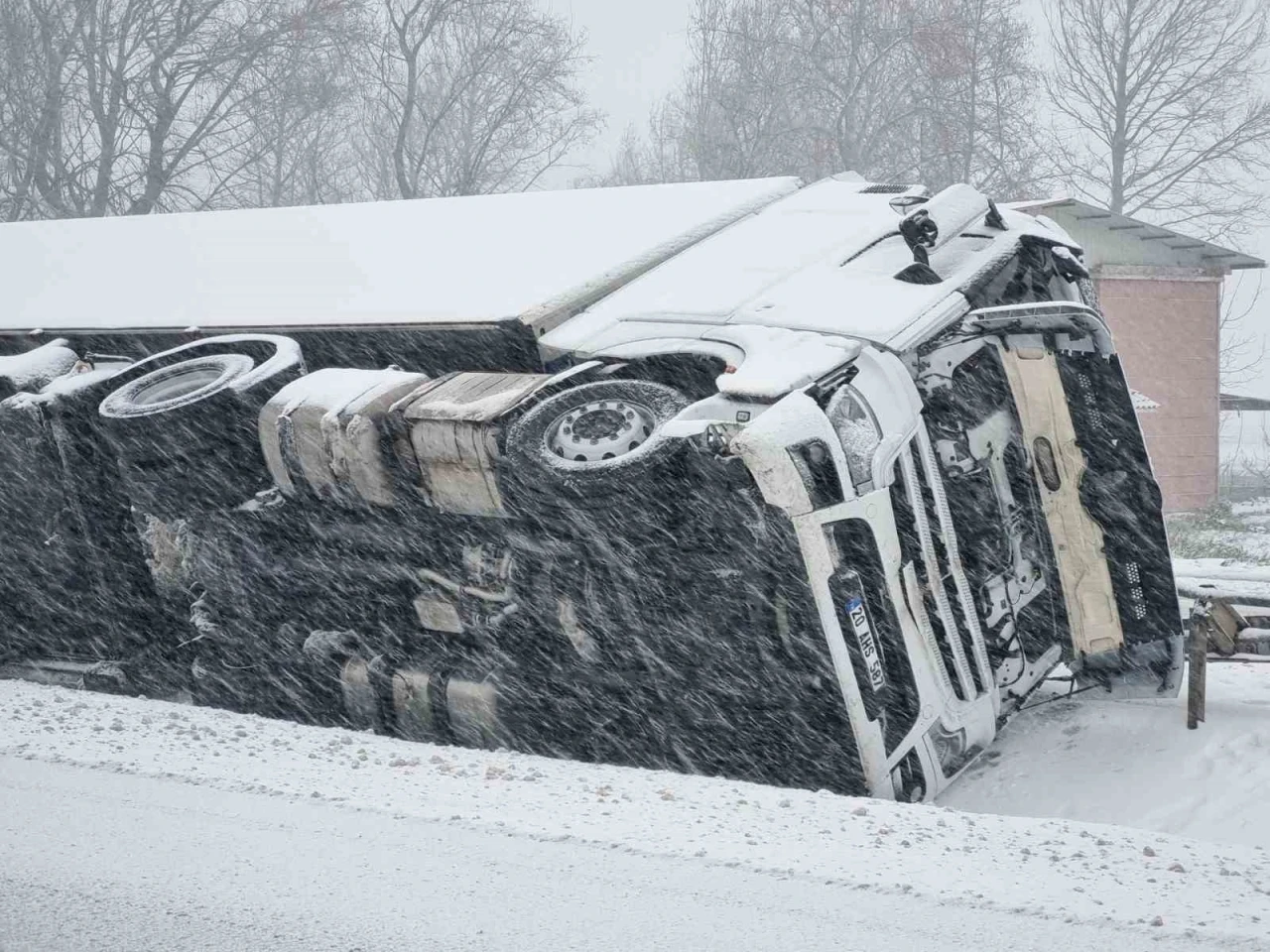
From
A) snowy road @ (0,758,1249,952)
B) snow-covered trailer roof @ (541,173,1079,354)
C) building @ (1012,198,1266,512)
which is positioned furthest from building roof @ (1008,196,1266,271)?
snowy road @ (0,758,1249,952)

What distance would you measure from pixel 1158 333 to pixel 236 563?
1683 centimetres

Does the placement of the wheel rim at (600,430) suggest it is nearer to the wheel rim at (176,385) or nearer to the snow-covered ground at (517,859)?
the snow-covered ground at (517,859)

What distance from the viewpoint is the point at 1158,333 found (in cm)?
2019

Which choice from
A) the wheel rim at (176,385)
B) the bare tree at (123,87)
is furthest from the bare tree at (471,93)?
the wheel rim at (176,385)

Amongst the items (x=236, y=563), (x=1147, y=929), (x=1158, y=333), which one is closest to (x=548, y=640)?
(x=236, y=563)

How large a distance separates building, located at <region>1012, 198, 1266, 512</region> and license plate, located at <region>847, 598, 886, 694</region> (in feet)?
49.0

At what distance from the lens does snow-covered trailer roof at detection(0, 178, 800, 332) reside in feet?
24.2

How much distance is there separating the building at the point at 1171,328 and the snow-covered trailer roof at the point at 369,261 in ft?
39.9

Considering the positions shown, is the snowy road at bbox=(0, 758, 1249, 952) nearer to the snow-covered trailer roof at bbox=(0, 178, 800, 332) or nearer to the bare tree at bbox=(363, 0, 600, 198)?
the snow-covered trailer roof at bbox=(0, 178, 800, 332)

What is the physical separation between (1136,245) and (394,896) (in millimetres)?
18554

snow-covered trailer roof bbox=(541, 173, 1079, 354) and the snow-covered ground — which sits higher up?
snow-covered trailer roof bbox=(541, 173, 1079, 354)

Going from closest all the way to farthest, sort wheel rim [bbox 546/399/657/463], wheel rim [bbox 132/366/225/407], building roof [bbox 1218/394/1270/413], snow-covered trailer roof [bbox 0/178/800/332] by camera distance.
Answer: wheel rim [bbox 546/399/657/463] < wheel rim [bbox 132/366/225/407] < snow-covered trailer roof [bbox 0/178/800/332] < building roof [bbox 1218/394/1270/413]

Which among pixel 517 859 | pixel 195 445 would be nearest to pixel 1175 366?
pixel 195 445

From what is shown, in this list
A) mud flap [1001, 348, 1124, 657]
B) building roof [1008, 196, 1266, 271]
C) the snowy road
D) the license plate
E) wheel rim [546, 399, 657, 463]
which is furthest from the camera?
building roof [1008, 196, 1266, 271]
